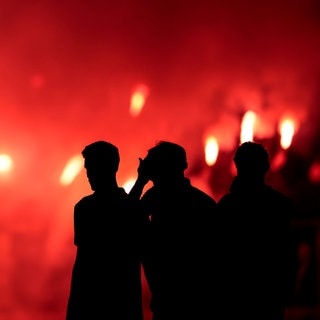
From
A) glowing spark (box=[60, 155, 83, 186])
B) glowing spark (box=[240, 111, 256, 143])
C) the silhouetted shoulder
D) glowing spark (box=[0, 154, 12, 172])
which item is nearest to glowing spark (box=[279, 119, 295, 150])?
glowing spark (box=[240, 111, 256, 143])

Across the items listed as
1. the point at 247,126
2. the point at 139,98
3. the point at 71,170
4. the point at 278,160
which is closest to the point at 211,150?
the point at 247,126

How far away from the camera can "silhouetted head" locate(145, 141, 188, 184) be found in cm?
370

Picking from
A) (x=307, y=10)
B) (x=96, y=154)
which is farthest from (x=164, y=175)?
(x=307, y=10)

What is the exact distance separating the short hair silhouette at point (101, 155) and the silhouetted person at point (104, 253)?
0.04m

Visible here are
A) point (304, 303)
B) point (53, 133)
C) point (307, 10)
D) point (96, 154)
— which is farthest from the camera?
point (307, 10)

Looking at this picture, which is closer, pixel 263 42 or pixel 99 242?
pixel 99 242

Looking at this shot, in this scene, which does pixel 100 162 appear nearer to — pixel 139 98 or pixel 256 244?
pixel 256 244

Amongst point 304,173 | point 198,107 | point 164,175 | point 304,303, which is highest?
point 198,107

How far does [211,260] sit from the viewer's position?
12.4ft

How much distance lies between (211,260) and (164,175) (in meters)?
0.44

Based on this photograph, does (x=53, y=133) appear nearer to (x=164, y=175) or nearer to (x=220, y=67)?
(x=220, y=67)

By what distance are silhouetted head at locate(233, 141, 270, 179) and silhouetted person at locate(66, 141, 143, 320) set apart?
1.67 feet

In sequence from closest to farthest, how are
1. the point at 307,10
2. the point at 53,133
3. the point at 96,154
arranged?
the point at 96,154, the point at 53,133, the point at 307,10

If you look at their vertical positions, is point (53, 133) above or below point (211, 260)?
above
